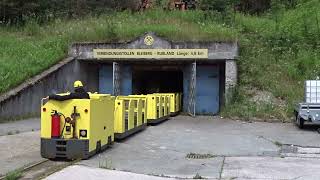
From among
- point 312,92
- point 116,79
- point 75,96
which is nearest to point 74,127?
point 75,96

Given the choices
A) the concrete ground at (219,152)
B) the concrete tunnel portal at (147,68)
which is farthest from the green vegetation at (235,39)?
the concrete ground at (219,152)

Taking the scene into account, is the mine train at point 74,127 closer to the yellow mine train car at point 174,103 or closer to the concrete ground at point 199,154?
the concrete ground at point 199,154

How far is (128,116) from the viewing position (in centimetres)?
1575

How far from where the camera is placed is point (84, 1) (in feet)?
129

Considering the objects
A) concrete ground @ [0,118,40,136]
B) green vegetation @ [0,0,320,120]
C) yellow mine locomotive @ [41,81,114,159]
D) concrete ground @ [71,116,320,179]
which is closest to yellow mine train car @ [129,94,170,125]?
concrete ground @ [71,116,320,179]

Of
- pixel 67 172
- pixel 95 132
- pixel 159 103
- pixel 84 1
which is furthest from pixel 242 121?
pixel 84 1

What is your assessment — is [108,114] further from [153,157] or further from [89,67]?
Answer: [89,67]

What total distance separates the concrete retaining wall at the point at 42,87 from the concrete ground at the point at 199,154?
5515mm

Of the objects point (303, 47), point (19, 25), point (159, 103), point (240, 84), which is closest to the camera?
point (159, 103)

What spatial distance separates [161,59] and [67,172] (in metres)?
17.7

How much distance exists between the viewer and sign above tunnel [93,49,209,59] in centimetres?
2627

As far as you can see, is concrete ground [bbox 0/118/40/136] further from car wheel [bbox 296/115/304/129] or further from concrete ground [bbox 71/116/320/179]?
car wheel [bbox 296/115/304/129]

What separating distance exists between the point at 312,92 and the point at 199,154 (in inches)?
Answer: 370

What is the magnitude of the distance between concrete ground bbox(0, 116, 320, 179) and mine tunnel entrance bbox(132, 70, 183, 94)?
1428 centimetres
